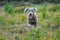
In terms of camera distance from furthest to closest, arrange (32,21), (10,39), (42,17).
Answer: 1. (42,17)
2. (32,21)
3. (10,39)

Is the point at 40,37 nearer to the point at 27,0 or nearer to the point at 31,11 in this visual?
the point at 31,11

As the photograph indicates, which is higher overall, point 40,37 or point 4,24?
point 40,37

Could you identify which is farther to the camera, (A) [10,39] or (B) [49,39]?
(A) [10,39]

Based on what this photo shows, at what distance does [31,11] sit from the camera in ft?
34.0

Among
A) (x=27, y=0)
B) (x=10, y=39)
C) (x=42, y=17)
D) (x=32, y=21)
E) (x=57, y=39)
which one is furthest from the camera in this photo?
(x=27, y=0)

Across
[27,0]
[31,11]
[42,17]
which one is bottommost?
[27,0]

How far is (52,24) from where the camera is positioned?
34.3ft

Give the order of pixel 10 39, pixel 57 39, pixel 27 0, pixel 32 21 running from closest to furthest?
pixel 57 39 → pixel 10 39 → pixel 32 21 → pixel 27 0

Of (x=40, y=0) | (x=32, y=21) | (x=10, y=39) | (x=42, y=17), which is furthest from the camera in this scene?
(x=40, y=0)

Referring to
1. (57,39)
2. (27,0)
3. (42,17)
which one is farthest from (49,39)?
(27,0)

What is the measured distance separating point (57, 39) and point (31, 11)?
4184 millimetres

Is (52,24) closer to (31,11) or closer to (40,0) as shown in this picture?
(31,11)

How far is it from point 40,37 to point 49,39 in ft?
0.77

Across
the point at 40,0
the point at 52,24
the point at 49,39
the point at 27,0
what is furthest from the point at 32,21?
the point at 27,0
